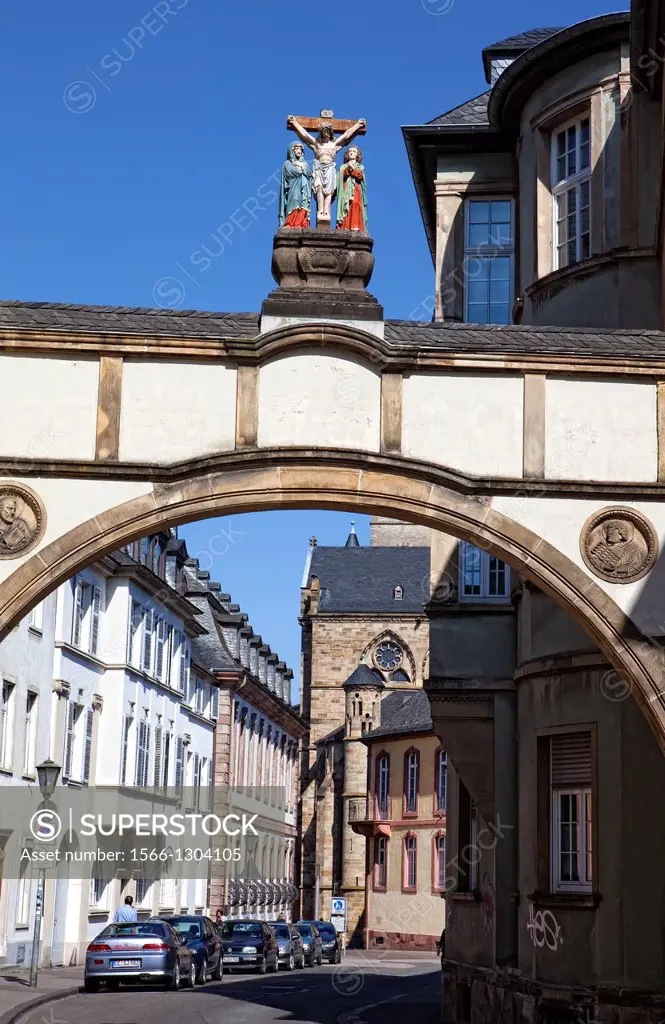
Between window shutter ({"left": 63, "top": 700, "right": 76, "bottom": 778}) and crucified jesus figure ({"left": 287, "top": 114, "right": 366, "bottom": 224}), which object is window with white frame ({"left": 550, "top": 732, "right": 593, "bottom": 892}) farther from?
window shutter ({"left": 63, "top": 700, "right": 76, "bottom": 778})

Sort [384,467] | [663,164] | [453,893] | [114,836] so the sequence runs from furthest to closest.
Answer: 1. [114,836]
2. [453,893]
3. [663,164]
4. [384,467]

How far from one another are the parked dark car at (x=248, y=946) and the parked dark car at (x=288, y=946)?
7.52 ft

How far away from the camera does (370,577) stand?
102 metres

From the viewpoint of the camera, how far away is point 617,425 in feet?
50.6

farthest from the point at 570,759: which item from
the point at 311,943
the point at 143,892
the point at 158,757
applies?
the point at 311,943

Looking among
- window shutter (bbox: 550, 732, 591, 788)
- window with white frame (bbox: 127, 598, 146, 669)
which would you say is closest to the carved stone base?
window shutter (bbox: 550, 732, 591, 788)

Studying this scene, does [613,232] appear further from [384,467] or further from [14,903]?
[14,903]

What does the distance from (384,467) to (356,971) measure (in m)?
32.3

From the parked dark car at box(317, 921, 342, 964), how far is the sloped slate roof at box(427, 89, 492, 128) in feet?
112

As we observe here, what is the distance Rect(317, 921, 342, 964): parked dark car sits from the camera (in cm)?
5316

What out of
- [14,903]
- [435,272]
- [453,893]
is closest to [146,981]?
[14,903]

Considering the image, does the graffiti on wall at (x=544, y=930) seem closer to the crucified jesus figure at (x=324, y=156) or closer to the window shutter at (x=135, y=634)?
the crucified jesus figure at (x=324, y=156)

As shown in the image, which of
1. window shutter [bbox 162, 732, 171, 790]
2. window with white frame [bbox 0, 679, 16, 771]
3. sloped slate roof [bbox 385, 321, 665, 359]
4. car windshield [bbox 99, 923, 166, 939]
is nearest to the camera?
sloped slate roof [bbox 385, 321, 665, 359]

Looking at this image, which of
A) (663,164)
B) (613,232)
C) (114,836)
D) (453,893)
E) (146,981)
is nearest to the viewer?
(663,164)
